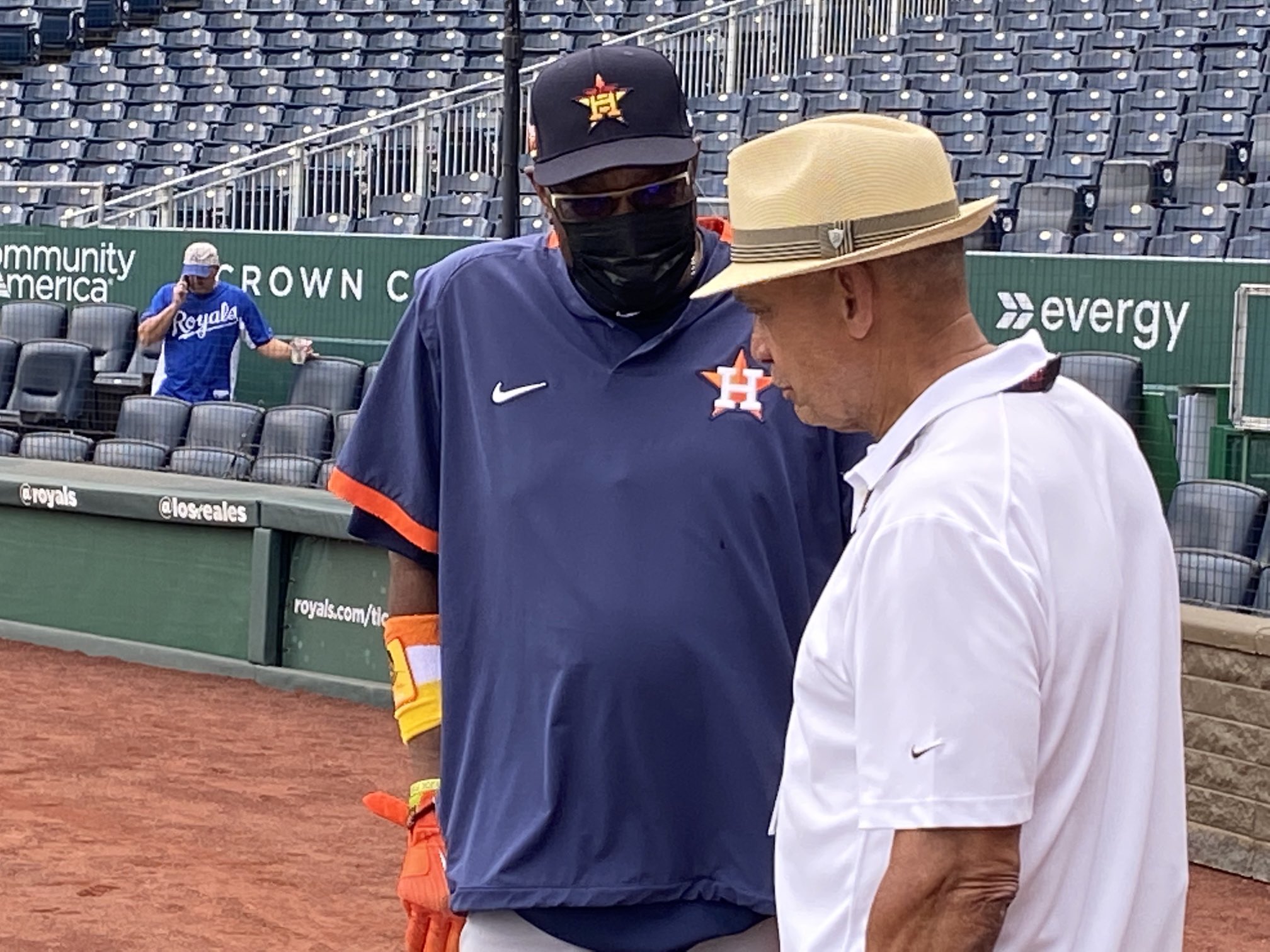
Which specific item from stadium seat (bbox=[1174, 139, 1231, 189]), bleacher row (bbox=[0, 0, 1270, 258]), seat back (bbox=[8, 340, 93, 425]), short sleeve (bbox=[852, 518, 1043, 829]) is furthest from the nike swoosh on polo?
stadium seat (bbox=[1174, 139, 1231, 189])

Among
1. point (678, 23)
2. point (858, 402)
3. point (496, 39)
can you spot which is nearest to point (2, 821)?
point (858, 402)

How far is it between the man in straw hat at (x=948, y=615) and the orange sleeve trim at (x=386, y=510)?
2.87 feet

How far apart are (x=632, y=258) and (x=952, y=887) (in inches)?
44.4

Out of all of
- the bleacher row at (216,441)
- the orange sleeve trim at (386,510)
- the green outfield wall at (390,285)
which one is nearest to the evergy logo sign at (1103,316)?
the green outfield wall at (390,285)

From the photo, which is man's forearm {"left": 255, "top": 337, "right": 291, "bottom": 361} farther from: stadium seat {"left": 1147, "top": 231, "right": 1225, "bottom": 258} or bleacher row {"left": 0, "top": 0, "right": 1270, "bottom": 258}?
stadium seat {"left": 1147, "top": 231, "right": 1225, "bottom": 258}

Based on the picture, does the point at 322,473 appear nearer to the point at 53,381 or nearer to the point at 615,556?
the point at 53,381

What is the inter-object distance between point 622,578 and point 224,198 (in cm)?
1414

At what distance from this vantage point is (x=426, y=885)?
8.58ft

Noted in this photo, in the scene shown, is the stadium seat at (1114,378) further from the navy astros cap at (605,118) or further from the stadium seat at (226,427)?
the navy astros cap at (605,118)

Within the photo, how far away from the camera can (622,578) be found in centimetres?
240

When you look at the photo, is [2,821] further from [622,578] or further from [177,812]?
[622,578]

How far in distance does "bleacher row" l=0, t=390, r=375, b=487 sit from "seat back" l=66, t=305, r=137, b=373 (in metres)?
1.94

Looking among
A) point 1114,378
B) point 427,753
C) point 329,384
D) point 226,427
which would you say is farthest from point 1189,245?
point 427,753

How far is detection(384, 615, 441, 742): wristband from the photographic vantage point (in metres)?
2.69
